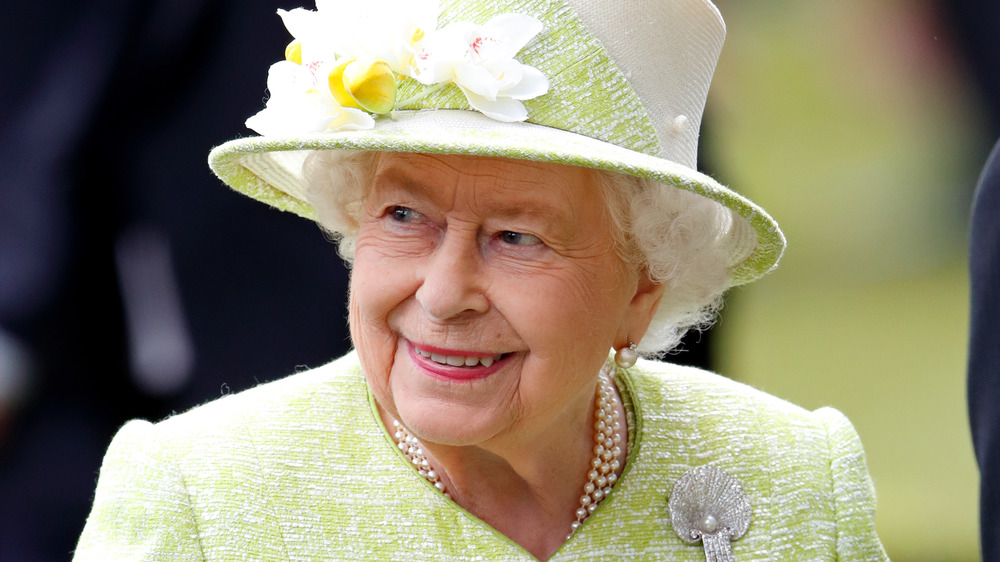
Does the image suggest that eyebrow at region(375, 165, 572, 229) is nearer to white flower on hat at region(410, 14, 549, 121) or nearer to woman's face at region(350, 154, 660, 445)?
woman's face at region(350, 154, 660, 445)

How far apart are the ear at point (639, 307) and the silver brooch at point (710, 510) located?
0.36 meters

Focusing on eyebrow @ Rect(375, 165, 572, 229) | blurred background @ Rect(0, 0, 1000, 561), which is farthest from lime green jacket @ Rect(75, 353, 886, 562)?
blurred background @ Rect(0, 0, 1000, 561)

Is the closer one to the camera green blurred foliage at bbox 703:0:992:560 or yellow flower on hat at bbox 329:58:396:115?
yellow flower on hat at bbox 329:58:396:115

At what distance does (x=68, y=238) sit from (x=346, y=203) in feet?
5.92

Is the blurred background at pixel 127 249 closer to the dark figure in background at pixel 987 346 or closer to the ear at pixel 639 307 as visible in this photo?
the ear at pixel 639 307

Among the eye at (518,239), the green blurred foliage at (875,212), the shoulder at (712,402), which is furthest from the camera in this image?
the green blurred foliage at (875,212)

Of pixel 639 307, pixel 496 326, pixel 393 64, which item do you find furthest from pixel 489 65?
pixel 639 307

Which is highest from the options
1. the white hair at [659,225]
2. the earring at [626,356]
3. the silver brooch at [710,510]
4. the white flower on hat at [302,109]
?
the white flower on hat at [302,109]

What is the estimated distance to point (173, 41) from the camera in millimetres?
3906

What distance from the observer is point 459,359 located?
2.22 metres

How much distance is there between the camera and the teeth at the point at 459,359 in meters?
2.22

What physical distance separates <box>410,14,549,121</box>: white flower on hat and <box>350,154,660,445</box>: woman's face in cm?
12

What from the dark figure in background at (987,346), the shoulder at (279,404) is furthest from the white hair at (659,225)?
the dark figure in background at (987,346)

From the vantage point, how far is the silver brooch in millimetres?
2498
